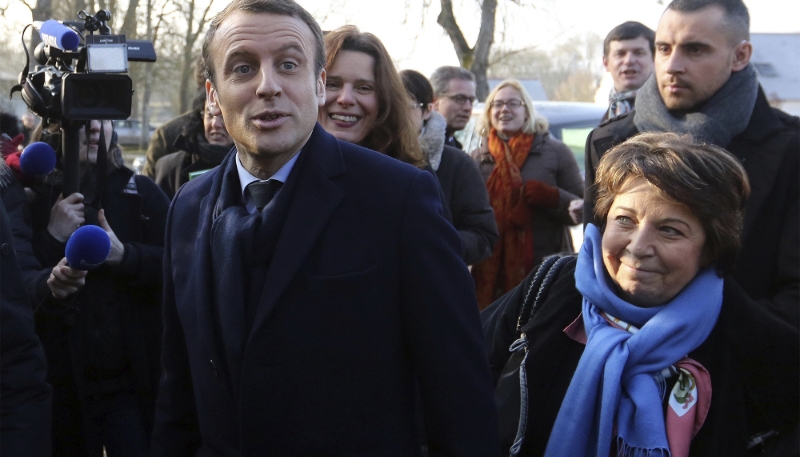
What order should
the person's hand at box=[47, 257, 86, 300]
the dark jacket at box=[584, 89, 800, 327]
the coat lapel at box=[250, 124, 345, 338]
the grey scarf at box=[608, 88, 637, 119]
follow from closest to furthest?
the coat lapel at box=[250, 124, 345, 338] → the dark jacket at box=[584, 89, 800, 327] → the person's hand at box=[47, 257, 86, 300] → the grey scarf at box=[608, 88, 637, 119]

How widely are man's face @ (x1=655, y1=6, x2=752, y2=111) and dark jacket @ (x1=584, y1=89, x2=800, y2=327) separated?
233mm

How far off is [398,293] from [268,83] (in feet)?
2.03

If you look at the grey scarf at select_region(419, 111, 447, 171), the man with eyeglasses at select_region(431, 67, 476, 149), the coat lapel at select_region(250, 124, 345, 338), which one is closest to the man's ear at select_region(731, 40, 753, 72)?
the grey scarf at select_region(419, 111, 447, 171)

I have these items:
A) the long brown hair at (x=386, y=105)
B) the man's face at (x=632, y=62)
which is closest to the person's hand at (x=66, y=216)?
the long brown hair at (x=386, y=105)

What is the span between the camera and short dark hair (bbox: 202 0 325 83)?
2.18m

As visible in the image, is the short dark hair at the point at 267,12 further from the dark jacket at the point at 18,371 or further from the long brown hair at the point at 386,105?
the long brown hair at the point at 386,105

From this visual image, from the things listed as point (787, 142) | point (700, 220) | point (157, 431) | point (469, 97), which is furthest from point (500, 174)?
point (157, 431)

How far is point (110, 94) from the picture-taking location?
10.9 feet

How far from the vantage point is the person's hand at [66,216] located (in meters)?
3.43

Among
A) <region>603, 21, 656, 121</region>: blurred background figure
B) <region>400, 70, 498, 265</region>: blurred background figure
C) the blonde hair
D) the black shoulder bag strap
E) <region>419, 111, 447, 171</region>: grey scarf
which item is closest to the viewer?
the black shoulder bag strap

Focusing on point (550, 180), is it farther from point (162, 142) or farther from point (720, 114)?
point (720, 114)

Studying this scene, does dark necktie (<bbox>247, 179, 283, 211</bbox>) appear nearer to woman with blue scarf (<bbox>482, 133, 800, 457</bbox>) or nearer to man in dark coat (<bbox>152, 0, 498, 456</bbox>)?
man in dark coat (<bbox>152, 0, 498, 456</bbox>)

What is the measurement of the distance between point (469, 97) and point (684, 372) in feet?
12.5

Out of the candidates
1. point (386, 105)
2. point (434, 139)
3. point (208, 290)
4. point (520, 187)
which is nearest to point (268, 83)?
point (208, 290)
